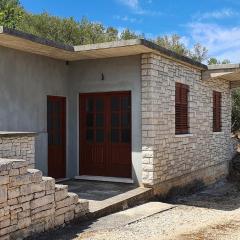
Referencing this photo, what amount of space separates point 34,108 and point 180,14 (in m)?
17.3

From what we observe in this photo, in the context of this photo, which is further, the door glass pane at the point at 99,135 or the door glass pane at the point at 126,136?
the door glass pane at the point at 99,135

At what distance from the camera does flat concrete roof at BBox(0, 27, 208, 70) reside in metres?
8.68

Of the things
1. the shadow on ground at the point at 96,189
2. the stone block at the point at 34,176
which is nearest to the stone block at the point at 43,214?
the stone block at the point at 34,176

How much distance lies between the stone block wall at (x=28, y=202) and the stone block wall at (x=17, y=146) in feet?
4.06

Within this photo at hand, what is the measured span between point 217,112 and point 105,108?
5.52m

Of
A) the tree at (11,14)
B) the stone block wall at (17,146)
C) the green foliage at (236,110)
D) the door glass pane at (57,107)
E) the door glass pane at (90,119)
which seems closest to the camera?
the stone block wall at (17,146)

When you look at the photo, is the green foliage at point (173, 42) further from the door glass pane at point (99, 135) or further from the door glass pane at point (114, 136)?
the door glass pane at point (114, 136)

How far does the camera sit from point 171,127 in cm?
1145

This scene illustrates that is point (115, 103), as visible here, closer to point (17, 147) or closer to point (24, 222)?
point (17, 147)

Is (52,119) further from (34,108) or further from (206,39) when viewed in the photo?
(206,39)

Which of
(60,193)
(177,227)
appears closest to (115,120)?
(177,227)

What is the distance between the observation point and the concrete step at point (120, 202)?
8.14 m

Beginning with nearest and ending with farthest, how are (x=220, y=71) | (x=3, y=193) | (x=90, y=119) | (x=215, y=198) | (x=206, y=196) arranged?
(x=3, y=193) → (x=90, y=119) → (x=215, y=198) → (x=206, y=196) → (x=220, y=71)

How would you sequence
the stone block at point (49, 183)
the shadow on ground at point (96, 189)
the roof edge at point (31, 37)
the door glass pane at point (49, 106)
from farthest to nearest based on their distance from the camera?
the door glass pane at point (49, 106), the shadow on ground at point (96, 189), the roof edge at point (31, 37), the stone block at point (49, 183)
